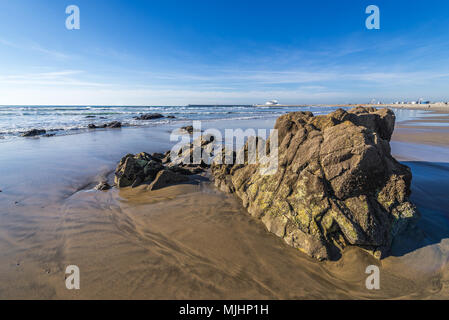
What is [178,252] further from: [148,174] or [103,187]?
[103,187]

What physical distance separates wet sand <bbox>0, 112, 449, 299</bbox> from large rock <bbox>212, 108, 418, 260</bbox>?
0.33 m

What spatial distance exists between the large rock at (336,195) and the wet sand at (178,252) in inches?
13.1

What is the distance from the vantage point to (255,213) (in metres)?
5.85

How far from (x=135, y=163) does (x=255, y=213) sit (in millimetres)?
6045

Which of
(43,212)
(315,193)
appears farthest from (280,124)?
(43,212)

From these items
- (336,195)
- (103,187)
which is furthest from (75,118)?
(336,195)

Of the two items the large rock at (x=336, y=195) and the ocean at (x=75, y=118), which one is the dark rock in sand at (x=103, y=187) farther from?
the ocean at (x=75, y=118)

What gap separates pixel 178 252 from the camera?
455cm

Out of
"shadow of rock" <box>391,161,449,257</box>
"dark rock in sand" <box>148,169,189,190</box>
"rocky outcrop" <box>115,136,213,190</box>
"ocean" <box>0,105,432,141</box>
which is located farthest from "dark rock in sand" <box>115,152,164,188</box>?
"ocean" <box>0,105,432,141</box>

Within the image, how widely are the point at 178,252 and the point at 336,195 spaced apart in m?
3.93

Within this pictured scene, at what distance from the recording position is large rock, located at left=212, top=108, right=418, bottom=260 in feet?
14.0

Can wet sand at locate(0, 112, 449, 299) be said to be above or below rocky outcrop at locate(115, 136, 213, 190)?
below

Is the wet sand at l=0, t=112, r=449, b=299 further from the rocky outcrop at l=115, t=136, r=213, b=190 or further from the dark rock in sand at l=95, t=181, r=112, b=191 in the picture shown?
the rocky outcrop at l=115, t=136, r=213, b=190
